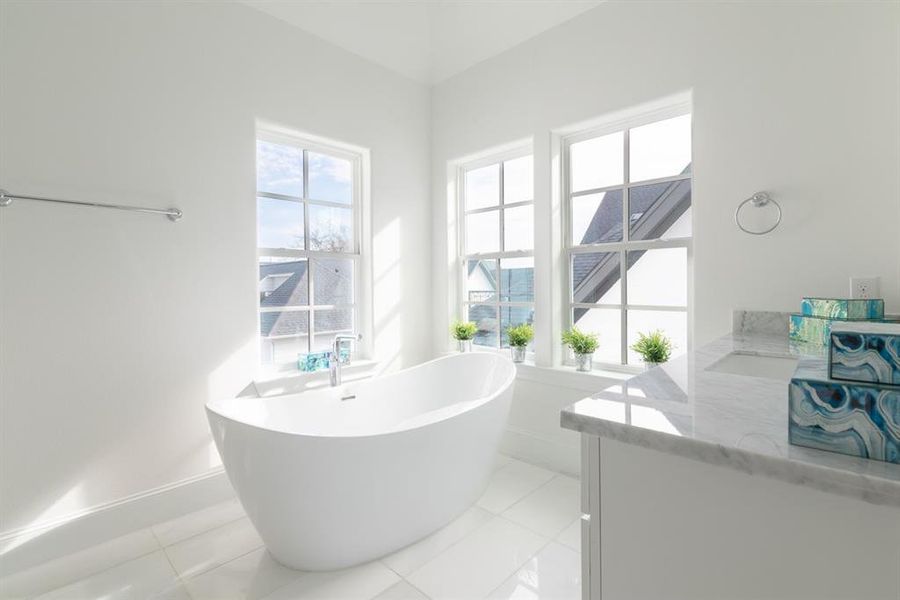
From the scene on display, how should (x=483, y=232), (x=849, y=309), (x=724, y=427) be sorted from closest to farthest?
(x=724, y=427), (x=849, y=309), (x=483, y=232)

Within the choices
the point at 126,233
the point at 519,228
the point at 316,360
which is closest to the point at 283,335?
the point at 316,360

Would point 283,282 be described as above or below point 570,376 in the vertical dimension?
above

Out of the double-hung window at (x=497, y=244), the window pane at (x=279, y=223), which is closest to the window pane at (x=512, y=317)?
the double-hung window at (x=497, y=244)

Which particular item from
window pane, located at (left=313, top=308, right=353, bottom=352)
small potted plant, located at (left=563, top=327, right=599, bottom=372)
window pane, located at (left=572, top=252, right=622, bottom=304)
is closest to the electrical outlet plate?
window pane, located at (left=572, top=252, right=622, bottom=304)

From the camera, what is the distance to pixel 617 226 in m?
2.54

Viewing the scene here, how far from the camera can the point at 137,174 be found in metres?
2.04

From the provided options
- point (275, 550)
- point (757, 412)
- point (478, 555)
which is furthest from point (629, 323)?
point (275, 550)

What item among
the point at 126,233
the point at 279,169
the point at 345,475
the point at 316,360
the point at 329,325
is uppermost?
the point at 279,169

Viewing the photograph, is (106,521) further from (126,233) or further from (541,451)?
(541,451)

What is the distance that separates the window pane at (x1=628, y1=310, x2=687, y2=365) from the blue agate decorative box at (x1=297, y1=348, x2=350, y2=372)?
1750 mm

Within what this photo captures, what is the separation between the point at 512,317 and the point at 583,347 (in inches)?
26.4

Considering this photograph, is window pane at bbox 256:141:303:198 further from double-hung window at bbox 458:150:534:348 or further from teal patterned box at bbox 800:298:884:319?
teal patterned box at bbox 800:298:884:319

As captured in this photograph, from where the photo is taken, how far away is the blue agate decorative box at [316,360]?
262 cm

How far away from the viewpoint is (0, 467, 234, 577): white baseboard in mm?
1744
